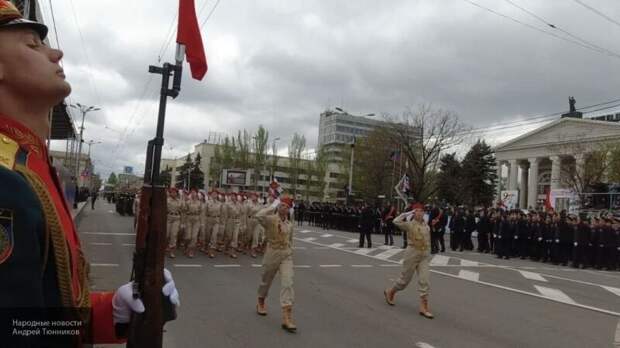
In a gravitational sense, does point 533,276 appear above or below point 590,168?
below

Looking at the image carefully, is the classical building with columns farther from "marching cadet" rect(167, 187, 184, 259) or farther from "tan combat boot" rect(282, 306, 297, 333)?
"tan combat boot" rect(282, 306, 297, 333)

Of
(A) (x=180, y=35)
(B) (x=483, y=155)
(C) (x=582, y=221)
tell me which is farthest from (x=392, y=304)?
(B) (x=483, y=155)

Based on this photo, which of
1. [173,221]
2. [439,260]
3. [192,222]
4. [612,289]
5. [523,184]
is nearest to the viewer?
[612,289]

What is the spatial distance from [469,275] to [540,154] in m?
62.6

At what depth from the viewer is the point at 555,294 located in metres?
11.5

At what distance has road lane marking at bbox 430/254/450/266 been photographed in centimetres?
1646

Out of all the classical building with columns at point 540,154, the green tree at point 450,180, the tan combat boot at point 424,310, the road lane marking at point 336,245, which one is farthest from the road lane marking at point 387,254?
the classical building with columns at point 540,154

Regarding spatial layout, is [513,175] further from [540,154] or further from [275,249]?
[275,249]

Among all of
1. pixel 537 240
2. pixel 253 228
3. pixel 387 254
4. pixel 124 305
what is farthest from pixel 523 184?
pixel 124 305

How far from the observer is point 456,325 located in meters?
7.82

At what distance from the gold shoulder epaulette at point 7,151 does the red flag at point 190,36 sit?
2248 mm

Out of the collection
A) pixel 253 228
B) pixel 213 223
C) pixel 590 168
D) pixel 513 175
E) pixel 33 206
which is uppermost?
pixel 513 175

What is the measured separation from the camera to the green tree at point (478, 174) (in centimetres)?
6499

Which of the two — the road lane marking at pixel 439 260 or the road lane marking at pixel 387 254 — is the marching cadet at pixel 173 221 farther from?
the road lane marking at pixel 439 260
